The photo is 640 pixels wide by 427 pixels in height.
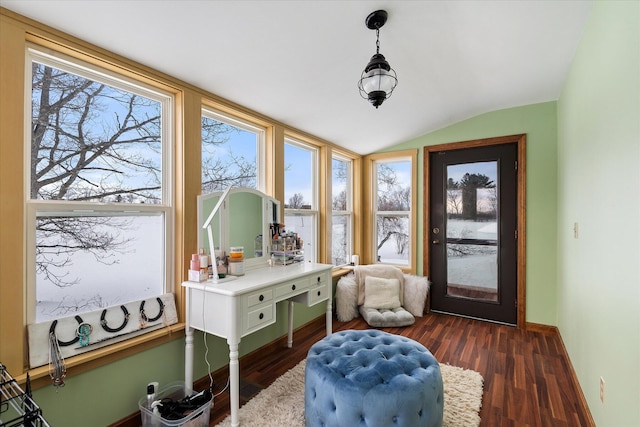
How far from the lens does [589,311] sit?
6.17ft

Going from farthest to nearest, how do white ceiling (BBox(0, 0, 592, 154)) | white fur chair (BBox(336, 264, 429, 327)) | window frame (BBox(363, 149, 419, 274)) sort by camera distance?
window frame (BBox(363, 149, 419, 274)), white fur chair (BBox(336, 264, 429, 327)), white ceiling (BBox(0, 0, 592, 154))

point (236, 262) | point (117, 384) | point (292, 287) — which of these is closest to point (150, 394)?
point (117, 384)

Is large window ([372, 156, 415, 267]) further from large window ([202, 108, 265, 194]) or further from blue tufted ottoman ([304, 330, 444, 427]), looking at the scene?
blue tufted ottoman ([304, 330, 444, 427])

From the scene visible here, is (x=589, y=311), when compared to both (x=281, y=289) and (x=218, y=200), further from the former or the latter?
(x=218, y=200)

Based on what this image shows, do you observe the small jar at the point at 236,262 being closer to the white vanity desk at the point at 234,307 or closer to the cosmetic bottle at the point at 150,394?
the white vanity desk at the point at 234,307

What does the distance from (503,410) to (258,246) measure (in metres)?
2.11

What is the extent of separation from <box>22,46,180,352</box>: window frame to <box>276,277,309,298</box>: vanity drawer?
72cm

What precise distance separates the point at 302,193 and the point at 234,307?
6.10 ft

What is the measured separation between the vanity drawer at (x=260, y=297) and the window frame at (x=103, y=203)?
578 millimetres

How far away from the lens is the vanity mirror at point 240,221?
2.19m

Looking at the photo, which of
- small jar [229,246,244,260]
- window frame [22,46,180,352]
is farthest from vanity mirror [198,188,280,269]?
window frame [22,46,180,352]

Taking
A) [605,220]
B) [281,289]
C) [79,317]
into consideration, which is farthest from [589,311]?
[79,317]

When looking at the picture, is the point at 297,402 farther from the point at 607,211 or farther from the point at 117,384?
the point at 607,211

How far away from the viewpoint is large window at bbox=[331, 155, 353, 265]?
397cm
